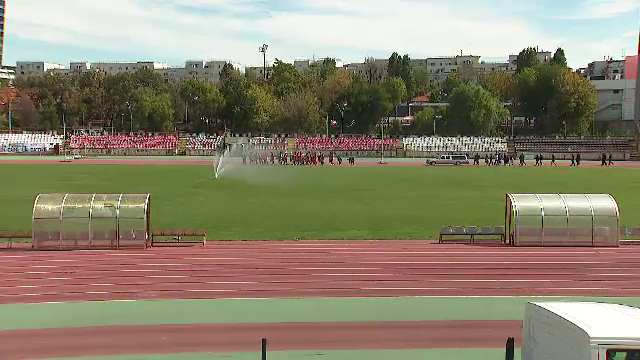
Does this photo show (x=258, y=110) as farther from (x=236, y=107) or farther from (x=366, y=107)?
(x=366, y=107)

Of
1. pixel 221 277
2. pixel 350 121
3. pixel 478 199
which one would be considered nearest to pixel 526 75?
pixel 350 121

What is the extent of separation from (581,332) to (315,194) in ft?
111

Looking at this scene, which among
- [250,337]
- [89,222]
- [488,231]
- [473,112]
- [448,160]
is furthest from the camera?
[473,112]

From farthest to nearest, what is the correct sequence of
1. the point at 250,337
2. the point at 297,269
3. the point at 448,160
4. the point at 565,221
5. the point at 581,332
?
Answer: the point at 448,160, the point at 565,221, the point at 297,269, the point at 250,337, the point at 581,332

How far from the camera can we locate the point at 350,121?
11931 centimetres

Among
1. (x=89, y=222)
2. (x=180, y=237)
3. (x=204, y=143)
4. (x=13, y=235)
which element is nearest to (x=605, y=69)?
(x=204, y=143)

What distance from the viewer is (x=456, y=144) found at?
315ft

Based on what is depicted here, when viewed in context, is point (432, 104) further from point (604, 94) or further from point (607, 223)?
point (607, 223)

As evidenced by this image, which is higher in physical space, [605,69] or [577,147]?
[605,69]

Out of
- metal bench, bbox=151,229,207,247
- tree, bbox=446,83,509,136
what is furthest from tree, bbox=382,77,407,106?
metal bench, bbox=151,229,207,247

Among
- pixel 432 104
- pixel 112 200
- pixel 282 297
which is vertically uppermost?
pixel 432 104

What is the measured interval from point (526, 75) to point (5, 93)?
354ft

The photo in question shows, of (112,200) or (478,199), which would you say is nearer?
(112,200)

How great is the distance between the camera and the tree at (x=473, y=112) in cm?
10500
